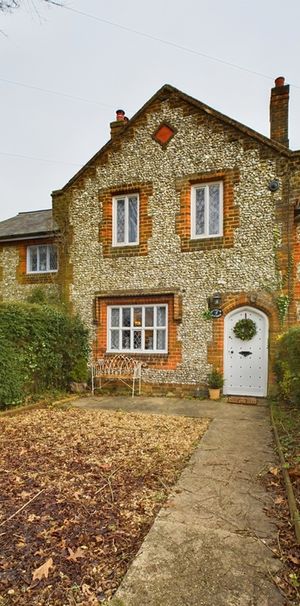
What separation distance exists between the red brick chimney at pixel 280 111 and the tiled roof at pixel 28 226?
725 cm

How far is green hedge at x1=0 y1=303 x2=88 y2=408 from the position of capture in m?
8.09

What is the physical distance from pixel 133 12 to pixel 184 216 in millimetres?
4661

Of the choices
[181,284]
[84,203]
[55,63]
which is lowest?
[181,284]

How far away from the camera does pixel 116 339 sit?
1099cm

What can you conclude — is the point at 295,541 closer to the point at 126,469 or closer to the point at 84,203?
the point at 126,469

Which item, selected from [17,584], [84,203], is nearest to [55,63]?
[84,203]

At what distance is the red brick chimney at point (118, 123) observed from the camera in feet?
39.1

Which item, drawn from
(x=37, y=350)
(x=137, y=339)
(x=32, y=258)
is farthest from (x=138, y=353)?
(x=32, y=258)

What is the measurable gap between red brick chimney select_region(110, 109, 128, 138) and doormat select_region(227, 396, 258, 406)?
9.15m

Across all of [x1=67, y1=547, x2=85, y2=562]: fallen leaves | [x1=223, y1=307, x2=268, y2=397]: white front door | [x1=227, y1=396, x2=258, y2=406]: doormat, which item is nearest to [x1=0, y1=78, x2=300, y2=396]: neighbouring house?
[x1=223, y1=307, x2=268, y2=397]: white front door

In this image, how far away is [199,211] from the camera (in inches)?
400

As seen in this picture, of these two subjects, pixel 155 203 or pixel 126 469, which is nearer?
pixel 126 469

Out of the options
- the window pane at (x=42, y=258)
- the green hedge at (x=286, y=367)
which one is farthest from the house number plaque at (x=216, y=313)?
the window pane at (x=42, y=258)

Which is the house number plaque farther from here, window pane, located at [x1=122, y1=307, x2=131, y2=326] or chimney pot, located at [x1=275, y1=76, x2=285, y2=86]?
chimney pot, located at [x1=275, y1=76, x2=285, y2=86]
